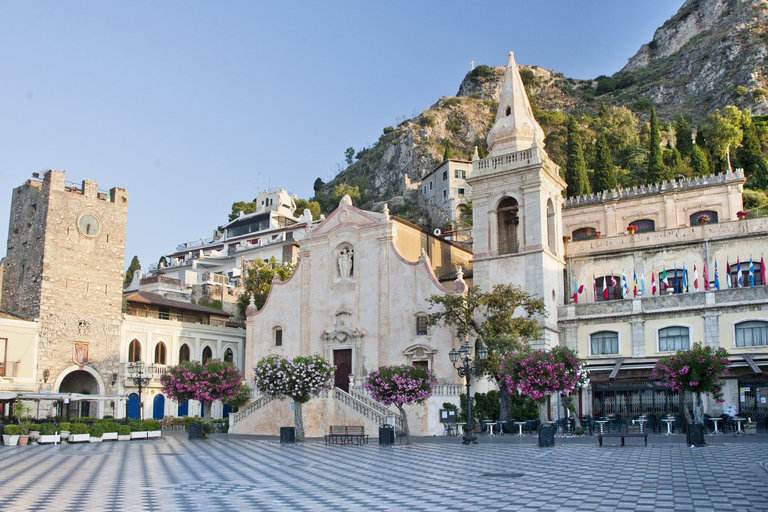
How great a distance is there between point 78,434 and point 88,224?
17574 millimetres

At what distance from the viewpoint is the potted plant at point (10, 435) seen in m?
33.0

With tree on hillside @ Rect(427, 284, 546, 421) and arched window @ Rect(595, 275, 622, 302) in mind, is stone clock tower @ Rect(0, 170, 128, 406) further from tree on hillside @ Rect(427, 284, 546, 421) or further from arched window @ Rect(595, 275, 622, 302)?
arched window @ Rect(595, 275, 622, 302)

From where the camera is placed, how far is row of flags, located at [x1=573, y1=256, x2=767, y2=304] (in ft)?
134

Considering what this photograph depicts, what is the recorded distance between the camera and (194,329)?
54.3 metres

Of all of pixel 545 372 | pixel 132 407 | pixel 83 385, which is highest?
pixel 545 372

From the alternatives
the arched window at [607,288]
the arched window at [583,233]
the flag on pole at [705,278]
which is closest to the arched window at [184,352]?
the arched window at [583,233]

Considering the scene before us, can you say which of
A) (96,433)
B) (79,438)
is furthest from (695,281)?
(79,438)

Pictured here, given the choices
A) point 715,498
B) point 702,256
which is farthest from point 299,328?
point 715,498

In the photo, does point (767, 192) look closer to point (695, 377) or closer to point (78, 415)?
point (695, 377)

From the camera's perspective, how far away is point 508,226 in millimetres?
48250

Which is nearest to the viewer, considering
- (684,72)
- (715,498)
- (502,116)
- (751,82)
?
(715,498)

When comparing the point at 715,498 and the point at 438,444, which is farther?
the point at 438,444

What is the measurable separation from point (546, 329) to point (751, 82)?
277ft

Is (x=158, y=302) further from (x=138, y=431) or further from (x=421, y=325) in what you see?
(x=421, y=325)
